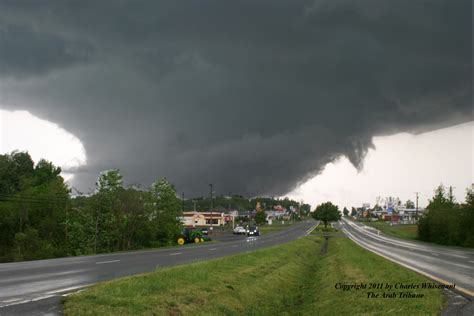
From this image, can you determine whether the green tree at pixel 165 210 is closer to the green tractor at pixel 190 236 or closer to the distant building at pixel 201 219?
the green tractor at pixel 190 236

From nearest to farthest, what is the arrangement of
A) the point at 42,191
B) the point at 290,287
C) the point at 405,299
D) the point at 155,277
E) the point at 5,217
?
the point at 405,299 → the point at 155,277 → the point at 290,287 → the point at 5,217 → the point at 42,191

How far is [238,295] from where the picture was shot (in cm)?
1698

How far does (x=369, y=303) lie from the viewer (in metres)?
13.4

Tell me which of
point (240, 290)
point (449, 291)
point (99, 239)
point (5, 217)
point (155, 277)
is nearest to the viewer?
point (449, 291)

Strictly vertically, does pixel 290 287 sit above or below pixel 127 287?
below

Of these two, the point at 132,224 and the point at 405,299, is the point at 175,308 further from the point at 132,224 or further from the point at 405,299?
the point at 132,224

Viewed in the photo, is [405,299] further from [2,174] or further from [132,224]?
[2,174]

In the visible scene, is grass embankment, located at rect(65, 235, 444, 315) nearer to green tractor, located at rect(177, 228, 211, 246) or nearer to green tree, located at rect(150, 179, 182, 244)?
green tree, located at rect(150, 179, 182, 244)

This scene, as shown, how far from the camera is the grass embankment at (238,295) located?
466 inches

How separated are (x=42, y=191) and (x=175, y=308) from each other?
86170 millimetres

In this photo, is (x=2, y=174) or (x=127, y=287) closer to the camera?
(x=127, y=287)

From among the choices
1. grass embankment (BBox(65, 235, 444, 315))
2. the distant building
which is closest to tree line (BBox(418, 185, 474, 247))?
grass embankment (BBox(65, 235, 444, 315))

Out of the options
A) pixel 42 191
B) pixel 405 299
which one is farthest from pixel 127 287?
pixel 42 191

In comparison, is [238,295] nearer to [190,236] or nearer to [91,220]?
[91,220]
